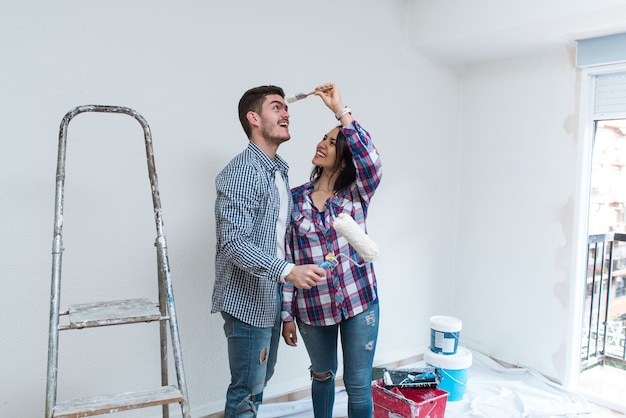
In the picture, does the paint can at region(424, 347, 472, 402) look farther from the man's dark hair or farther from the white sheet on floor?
the man's dark hair

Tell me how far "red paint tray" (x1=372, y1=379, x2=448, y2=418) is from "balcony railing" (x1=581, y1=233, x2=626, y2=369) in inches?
48.7

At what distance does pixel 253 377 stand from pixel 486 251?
7.02 feet

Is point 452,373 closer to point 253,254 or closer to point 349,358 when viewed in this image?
point 349,358

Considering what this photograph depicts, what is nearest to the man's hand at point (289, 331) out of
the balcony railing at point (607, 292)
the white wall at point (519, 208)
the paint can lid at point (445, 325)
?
the paint can lid at point (445, 325)

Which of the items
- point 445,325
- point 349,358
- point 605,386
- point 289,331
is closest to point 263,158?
point 289,331

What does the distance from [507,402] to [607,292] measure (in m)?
0.92

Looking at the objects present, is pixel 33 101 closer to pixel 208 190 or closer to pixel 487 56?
pixel 208 190

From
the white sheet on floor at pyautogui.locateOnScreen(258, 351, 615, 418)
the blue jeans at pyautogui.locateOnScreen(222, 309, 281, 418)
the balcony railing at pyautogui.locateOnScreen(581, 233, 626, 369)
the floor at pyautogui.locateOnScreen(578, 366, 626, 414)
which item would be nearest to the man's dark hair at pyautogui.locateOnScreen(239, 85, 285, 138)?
the blue jeans at pyautogui.locateOnScreen(222, 309, 281, 418)

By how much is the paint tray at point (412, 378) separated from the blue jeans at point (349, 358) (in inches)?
16.3

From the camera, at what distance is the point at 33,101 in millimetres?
1829

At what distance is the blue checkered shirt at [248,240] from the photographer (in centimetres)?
152

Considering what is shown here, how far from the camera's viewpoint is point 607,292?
2885 mm

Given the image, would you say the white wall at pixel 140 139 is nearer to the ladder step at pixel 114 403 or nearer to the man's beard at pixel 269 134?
the man's beard at pixel 269 134

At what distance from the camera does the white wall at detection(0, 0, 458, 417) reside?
6.00ft
